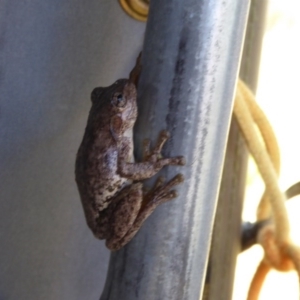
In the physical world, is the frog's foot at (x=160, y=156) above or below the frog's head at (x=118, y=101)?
below

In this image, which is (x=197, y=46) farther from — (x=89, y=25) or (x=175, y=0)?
(x=89, y=25)

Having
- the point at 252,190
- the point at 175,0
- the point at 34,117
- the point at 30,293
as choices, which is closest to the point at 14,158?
the point at 34,117

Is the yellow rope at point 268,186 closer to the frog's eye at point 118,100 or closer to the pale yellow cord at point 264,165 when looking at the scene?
the pale yellow cord at point 264,165

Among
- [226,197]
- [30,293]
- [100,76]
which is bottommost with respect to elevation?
[30,293]

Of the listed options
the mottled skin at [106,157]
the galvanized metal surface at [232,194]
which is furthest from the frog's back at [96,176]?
the galvanized metal surface at [232,194]

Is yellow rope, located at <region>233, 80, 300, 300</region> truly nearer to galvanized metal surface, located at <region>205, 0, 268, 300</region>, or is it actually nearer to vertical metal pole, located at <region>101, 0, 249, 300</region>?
galvanized metal surface, located at <region>205, 0, 268, 300</region>

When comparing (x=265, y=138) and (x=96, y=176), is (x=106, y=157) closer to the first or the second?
(x=96, y=176)
